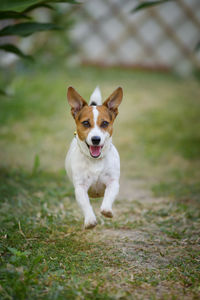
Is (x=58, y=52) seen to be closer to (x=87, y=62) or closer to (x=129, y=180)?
(x=87, y=62)

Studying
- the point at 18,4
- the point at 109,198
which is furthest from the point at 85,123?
the point at 18,4

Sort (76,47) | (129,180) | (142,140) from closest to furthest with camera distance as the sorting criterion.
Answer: (129,180), (142,140), (76,47)

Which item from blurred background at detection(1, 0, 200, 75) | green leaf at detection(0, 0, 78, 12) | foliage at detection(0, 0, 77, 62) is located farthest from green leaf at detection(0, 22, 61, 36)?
blurred background at detection(1, 0, 200, 75)

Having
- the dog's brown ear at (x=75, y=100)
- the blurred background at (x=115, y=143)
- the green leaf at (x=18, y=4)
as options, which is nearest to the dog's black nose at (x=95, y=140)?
the dog's brown ear at (x=75, y=100)

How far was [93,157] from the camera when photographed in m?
1.88

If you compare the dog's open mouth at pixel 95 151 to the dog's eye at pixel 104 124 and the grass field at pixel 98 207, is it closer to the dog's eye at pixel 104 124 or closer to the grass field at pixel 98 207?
the dog's eye at pixel 104 124

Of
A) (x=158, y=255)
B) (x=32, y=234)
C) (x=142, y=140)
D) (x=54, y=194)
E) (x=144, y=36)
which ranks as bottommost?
(x=158, y=255)

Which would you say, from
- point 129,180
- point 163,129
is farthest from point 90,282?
point 163,129

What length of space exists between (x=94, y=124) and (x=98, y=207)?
999 mm

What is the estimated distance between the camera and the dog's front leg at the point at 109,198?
72.8 inches

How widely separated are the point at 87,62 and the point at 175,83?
1.65 metres

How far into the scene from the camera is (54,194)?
282cm

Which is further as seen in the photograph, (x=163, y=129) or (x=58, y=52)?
(x=58, y=52)

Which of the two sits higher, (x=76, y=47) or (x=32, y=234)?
(x=76, y=47)
